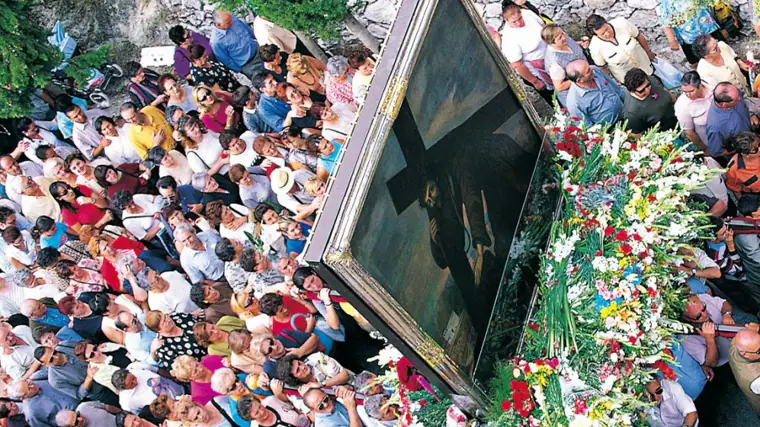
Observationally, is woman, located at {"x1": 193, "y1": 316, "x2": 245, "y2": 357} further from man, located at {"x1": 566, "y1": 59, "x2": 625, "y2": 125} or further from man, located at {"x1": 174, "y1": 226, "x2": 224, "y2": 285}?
man, located at {"x1": 566, "y1": 59, "x2": 625, "y2": 125}

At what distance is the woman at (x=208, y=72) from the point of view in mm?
9367

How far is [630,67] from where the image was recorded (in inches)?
300

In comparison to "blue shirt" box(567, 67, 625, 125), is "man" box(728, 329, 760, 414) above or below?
below

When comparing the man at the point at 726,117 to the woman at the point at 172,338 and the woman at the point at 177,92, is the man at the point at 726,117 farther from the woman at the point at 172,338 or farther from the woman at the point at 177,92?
the woman at the point at 177,92

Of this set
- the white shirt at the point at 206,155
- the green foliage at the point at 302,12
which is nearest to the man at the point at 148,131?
the white shirt at the point at 206,155

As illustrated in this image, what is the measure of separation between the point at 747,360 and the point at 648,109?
239 centimetres

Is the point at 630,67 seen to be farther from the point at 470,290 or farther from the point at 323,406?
the point at 323,406

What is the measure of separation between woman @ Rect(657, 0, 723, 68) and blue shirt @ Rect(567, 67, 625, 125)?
105cm

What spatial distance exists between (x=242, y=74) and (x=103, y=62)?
1.94 metres

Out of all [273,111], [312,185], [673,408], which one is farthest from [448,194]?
[273,111]

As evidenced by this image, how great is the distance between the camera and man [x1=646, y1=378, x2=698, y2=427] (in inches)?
241

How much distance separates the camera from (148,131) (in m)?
9.47

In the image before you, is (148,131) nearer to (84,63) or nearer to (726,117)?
(84,63)

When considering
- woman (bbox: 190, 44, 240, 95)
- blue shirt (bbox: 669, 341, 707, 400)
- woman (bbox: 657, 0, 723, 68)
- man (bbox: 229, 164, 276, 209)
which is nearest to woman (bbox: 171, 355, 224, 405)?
man (bbox: 229, 164, 276, 209)
